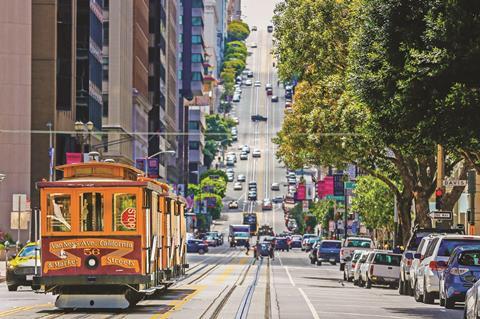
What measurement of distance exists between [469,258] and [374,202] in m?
61.2

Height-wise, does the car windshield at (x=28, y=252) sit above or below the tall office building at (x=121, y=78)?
below

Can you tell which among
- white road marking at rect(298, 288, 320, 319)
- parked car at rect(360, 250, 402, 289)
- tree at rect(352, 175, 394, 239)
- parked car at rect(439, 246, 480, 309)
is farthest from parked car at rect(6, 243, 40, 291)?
tree at rect(352, 175, 394, 239)

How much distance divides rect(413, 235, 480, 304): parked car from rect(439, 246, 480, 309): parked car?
8.07ft

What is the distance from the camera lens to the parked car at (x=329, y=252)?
91875 mm

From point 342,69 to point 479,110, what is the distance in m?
29.5

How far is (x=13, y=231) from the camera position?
86.7m

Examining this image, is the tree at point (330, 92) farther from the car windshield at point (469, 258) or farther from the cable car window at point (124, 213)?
the cable car window at point (124, 213)

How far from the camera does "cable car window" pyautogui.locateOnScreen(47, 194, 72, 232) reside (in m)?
31.6

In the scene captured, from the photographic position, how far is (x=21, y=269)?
144ft

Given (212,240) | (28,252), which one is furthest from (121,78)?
(28,252)

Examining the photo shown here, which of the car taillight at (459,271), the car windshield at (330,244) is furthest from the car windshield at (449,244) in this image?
the car windshield at (330,244)

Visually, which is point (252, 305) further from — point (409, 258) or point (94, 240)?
point (409, 258)

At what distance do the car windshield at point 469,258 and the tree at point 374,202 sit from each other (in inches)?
2317

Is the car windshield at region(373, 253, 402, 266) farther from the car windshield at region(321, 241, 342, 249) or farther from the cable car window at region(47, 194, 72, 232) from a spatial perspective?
the car windshield at region(321, 241, 342, 249)
